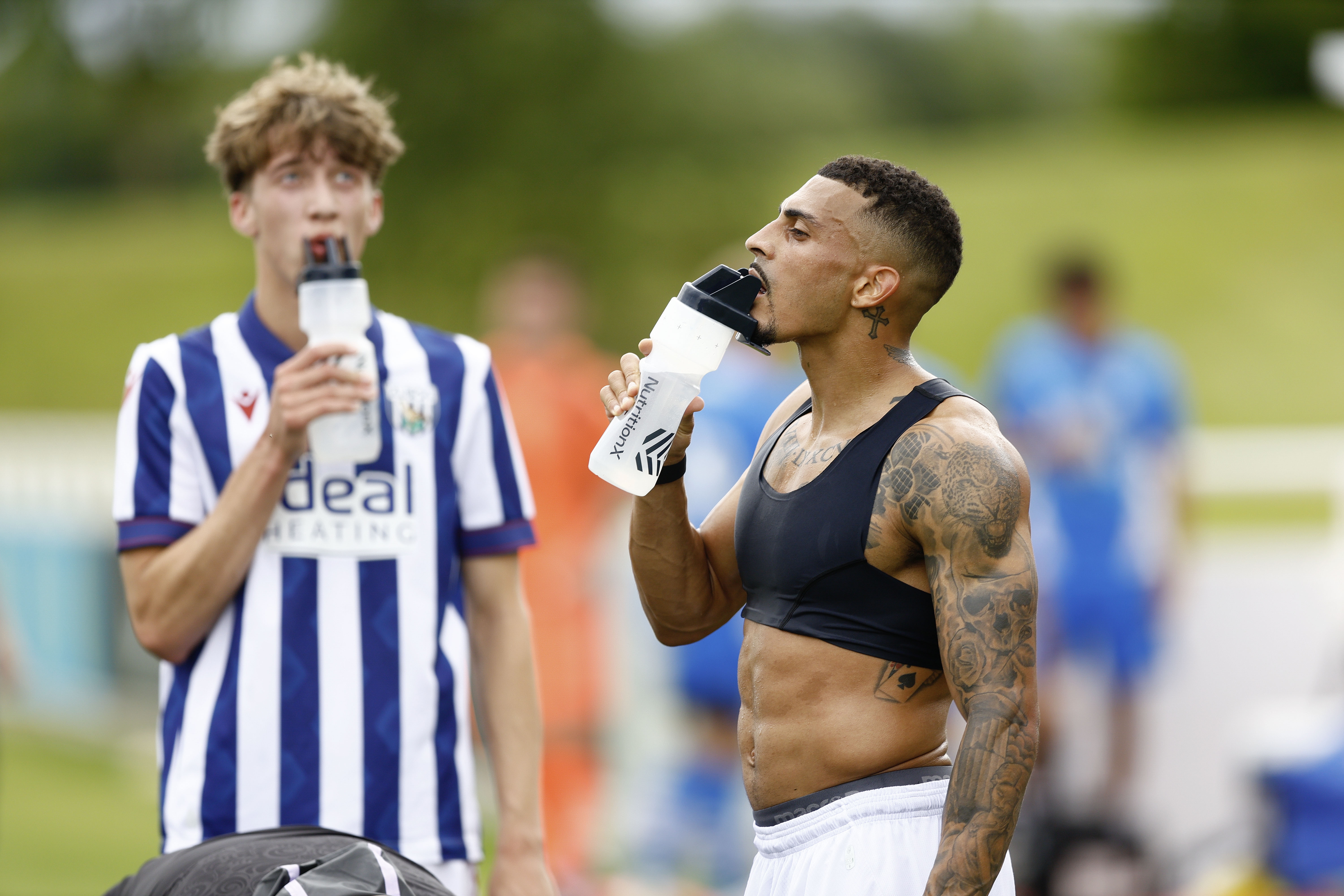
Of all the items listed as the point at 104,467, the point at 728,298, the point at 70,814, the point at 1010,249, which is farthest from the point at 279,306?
the point at 1010,249

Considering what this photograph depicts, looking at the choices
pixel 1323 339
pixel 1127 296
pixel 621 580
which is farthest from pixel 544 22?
pixel 1323 339

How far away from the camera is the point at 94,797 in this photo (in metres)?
7.65

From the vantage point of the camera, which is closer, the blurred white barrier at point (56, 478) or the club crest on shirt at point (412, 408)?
the club crest on shirt at point (412, 408)

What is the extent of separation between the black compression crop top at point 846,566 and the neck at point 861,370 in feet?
0.13

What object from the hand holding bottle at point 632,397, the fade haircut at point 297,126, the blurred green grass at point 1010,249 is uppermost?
the blurred green grass at point 1010,249

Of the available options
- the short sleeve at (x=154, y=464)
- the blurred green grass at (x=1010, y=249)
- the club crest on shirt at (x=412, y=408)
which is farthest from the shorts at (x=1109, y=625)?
the blurred green grass at (x=1010, y=249)

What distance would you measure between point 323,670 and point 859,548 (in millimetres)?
1136

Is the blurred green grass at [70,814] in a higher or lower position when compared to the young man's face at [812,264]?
lower

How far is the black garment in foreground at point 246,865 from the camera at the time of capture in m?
2.05

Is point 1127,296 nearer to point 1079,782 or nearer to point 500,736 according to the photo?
point 1079,782

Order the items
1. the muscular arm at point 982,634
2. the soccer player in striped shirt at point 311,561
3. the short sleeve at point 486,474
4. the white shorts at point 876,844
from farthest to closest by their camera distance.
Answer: the short sleeve at point 486,474
the soccer player in striped shirt at point 311,561
the white shorts at point 876,844
the muscular arm at point 982,634

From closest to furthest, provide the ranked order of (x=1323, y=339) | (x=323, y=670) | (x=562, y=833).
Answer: (x=323, y=670) → (x=562, y=833) → (x=1323, y=339)

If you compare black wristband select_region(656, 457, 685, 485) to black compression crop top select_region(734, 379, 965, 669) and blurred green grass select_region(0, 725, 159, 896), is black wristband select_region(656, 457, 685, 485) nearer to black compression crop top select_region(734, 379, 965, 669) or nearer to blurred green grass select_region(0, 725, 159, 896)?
black compression crop top select_region(734, 379, 965, 669)

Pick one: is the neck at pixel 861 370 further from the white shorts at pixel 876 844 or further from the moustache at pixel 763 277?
the white shorts at pixel 876 844
